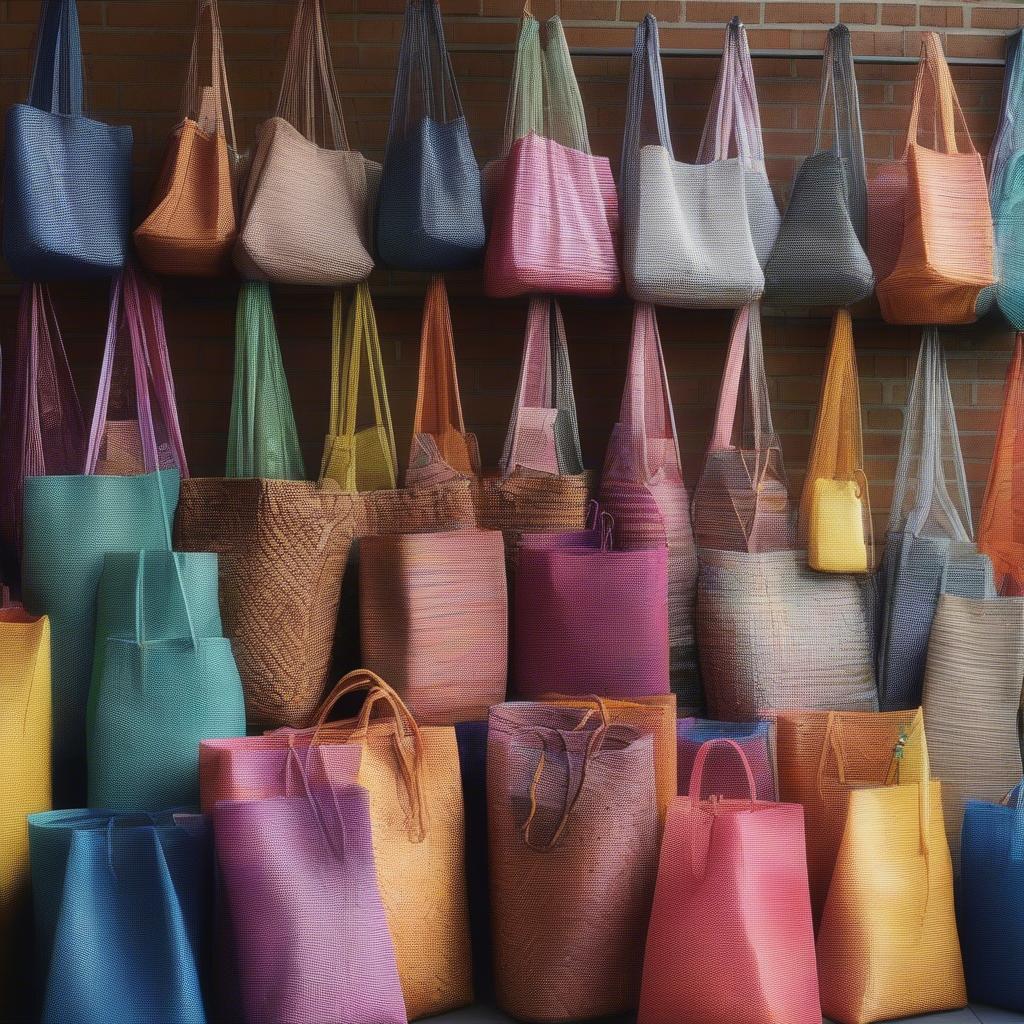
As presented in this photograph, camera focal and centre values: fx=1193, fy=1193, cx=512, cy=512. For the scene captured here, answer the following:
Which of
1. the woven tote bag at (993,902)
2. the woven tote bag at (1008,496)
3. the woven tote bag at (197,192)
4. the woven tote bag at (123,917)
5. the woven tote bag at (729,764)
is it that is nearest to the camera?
the woven tote bag at (123,917)

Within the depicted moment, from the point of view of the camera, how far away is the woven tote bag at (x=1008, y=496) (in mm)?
2916

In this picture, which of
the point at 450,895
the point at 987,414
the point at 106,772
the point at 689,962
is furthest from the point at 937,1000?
the point at 106,772

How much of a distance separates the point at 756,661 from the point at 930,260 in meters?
1.00

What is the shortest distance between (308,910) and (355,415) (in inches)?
48.4

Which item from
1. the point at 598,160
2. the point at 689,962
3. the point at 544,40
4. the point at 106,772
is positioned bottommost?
the point at 689,962

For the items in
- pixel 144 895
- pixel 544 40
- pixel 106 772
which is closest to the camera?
pixel 144 895

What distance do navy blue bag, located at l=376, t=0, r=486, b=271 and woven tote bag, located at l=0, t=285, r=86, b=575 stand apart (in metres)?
0.82

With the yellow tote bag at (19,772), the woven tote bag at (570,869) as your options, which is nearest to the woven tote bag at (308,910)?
the woven tote bag at (570,869)

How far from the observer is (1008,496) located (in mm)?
2932

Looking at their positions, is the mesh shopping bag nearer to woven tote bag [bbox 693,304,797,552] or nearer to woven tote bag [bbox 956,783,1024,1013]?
woven tote bag [bbox 693,304,797,552]

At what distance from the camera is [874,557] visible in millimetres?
3029

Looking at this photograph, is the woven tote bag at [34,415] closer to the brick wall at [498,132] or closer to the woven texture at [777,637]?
the brick wall at [498,132]

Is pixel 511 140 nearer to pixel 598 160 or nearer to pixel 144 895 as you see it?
pixel 598 160

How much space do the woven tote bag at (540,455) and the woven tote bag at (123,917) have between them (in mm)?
1002
